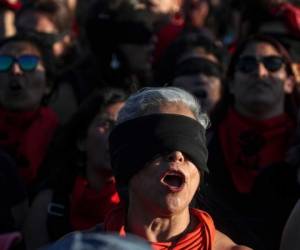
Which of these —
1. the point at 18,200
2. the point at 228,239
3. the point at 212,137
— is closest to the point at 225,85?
the point at 212,137

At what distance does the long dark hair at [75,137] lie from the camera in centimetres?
405

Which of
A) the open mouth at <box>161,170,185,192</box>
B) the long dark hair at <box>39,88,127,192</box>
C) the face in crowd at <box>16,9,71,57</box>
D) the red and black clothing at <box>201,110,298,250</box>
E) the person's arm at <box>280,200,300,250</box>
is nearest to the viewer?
the open mouth at <box>161,170,185,192</box>

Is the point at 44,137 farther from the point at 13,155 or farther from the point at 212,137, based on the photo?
the point at 212,137

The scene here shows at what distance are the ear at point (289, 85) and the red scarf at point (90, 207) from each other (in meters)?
1.43

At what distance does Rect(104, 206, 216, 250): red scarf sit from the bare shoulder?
2 centimetres

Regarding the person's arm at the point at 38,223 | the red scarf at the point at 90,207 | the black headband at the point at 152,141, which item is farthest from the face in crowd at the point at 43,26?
the black headband at the point at 152,141

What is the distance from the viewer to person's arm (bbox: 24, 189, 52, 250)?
379 cm

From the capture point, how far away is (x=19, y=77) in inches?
196

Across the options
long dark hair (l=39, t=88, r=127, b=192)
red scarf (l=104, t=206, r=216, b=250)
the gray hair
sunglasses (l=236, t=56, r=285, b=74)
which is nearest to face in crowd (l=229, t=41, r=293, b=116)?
sunglasses (l=236, t=56, r=285, b=74)

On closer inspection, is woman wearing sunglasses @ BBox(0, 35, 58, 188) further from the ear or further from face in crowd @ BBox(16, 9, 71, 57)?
the ear

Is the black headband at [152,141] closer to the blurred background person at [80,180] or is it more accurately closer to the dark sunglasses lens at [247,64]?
the blurred background person at [80,180]

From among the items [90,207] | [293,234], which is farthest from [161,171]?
[90,207]

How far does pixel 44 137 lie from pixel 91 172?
3.12 ft

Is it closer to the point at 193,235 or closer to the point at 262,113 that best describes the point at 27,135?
the point at 262,113
